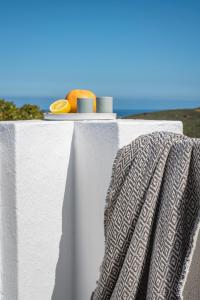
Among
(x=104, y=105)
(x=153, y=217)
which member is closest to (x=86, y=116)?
(x=104, y=105)

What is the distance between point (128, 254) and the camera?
1158mm

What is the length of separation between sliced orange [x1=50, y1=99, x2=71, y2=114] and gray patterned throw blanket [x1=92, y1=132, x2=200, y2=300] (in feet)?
1.74

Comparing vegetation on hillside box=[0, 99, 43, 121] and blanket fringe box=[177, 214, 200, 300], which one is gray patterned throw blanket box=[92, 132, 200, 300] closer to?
blanket fringe box=[177, 214, 200, 300]

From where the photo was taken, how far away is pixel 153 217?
116 cm

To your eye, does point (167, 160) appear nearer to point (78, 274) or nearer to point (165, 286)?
point (165, 286)

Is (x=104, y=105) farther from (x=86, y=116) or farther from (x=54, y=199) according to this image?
(x=54, y=199)

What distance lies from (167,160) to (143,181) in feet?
0.25

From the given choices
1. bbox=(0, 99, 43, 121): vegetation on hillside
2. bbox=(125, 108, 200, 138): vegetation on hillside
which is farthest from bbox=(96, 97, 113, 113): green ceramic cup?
bbox=(125, 108, 200, 138): vegetation on hillside

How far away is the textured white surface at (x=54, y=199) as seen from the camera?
4.64 ft

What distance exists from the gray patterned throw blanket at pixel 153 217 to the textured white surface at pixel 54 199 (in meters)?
0.19

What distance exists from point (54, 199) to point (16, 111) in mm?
2952

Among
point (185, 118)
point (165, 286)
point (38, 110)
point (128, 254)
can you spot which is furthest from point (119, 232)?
point (185, 118)

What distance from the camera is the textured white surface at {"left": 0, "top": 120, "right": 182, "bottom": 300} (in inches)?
55.7

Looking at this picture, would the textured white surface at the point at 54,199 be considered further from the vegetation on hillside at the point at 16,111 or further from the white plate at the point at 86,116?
the vegetation on hillside at the point at 16,111
